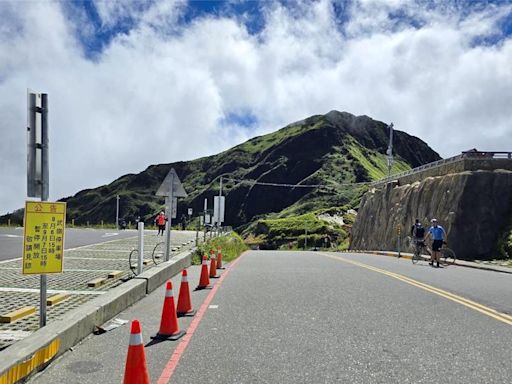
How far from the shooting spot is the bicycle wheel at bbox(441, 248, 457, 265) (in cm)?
2083

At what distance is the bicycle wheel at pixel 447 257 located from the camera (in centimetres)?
2083

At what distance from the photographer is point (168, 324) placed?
6.63 meters

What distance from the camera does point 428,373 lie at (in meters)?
5.12

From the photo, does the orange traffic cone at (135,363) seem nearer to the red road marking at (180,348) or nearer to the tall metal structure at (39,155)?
the red road marking at (180,348)

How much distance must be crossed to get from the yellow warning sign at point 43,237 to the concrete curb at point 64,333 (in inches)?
28.2

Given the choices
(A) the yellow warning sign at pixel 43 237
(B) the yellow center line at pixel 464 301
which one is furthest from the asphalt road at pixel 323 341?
(A) the yellow warning sign at pixel 43 237

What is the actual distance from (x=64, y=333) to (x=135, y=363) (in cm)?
187

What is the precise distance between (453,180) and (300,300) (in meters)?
20.4

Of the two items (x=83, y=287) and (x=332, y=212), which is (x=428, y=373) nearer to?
(x=83, y=287)

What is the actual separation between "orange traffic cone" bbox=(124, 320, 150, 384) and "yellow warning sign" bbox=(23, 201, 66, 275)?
2171mm

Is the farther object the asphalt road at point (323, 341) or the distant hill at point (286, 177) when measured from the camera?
the distant hill at point (286, 177)

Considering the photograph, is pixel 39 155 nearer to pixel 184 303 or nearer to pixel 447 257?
pixel 184 303

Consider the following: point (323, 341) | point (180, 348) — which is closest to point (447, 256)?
point (323, 341)

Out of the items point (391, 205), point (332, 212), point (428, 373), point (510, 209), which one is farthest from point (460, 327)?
point (332, 212)
